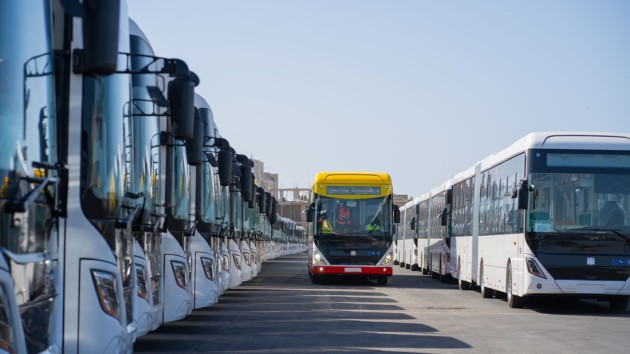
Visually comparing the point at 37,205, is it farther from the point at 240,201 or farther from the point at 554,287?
the point at 240,201

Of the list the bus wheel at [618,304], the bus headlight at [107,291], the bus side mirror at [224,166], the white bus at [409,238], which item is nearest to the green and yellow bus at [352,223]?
the bus wheel at [618,304]

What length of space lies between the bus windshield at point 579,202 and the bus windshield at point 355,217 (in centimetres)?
1143

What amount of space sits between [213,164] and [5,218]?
13.5 metres

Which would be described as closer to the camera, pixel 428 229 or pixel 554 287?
pixel 554 287

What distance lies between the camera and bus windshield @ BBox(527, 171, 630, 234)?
2072 cm

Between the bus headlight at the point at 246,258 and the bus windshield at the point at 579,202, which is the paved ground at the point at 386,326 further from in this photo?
the bus windshield at the point at 579,202

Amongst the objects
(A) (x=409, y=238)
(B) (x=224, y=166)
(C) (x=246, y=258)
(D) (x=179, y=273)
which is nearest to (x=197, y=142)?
(D) (x=179, y=273)

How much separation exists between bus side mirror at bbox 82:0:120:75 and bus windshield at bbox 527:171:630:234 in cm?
1542

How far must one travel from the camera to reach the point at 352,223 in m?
32.3

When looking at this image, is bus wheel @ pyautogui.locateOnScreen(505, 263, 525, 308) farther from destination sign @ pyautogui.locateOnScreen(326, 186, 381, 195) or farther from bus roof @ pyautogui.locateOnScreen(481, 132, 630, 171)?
destination sign @ pyautogui.locateOnScreen(326, 186, 381, 195)

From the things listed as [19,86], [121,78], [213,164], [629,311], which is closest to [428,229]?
[629,311]

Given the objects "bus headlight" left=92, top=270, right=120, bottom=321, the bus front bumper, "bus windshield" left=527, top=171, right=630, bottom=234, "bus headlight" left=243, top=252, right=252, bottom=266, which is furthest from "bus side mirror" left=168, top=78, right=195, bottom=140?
the bus front bumper

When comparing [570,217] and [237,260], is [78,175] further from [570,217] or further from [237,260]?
[237,260]

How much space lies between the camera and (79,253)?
7.67 meters
